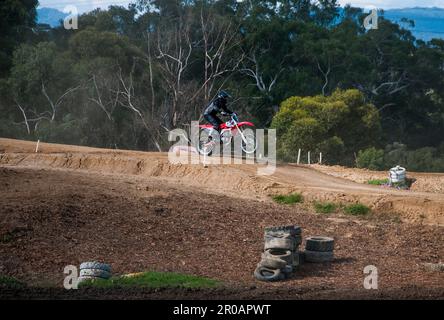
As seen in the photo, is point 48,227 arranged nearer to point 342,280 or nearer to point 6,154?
point 342,280

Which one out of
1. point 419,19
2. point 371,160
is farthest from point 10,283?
point 419,19

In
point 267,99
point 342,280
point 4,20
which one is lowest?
point 342,280

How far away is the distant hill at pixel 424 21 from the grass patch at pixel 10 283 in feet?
206

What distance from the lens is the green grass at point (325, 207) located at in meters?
22.2

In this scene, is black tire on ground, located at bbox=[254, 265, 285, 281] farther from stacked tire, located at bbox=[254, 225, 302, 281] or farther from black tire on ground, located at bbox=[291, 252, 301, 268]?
black tire on ground, located at bbox=[291, 252, 301, 268]

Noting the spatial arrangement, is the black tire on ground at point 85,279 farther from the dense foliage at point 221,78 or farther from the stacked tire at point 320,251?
the dense foliage at point 221,78

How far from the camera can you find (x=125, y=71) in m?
57.0

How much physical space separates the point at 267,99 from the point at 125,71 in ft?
36.2

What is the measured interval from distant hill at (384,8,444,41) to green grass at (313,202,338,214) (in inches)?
2061

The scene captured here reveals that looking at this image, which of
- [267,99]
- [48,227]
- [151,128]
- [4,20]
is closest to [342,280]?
[48,227]

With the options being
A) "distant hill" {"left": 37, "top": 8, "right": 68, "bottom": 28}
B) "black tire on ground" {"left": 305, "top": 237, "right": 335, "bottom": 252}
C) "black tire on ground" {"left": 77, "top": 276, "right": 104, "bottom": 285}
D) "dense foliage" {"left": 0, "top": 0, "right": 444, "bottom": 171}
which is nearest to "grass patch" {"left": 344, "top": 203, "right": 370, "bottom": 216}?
"black tire on ground" {"left": 305, "top": 237, "right": 335, "bottom": 252}

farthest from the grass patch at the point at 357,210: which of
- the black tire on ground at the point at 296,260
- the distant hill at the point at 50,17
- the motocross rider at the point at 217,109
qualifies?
the distant hill at the point at 50,17

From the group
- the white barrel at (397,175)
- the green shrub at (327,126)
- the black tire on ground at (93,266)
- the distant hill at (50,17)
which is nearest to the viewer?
the black tire on ground at (93,266)

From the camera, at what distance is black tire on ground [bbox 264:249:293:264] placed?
15290mm
